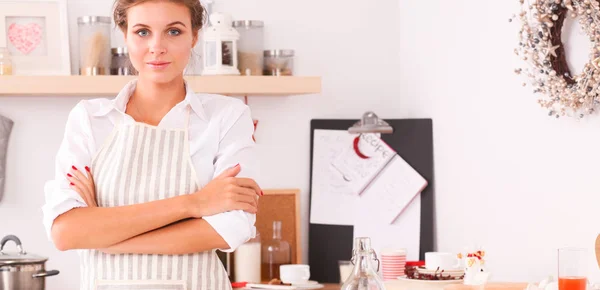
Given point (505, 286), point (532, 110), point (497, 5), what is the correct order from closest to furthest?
point (505, 286) → point (532, 110) → point (497, 5)

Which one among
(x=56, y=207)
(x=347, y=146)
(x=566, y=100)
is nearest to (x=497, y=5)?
(x=566, y=100)

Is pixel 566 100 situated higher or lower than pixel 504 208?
higher

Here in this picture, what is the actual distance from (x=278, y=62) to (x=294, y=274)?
0.79 m

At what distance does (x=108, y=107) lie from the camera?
1962 mm

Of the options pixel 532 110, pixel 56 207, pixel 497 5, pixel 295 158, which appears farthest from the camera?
pixel 295 158

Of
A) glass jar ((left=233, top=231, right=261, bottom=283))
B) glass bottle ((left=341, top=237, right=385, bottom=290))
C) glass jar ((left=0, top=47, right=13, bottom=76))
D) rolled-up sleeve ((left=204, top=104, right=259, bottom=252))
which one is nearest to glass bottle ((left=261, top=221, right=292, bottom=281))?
glass jar ((left=233, top=231, right=261, bottom=283))

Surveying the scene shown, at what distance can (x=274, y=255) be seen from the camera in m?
3.70

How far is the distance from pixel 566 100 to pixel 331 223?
1.39 metres

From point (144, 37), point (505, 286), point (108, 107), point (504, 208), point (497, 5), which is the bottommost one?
point (505, 286)

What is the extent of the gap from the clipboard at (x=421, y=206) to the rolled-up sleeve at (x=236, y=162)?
1.68 meters

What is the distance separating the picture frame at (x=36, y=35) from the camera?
3434 mm

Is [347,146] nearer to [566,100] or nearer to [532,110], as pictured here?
[532,110]

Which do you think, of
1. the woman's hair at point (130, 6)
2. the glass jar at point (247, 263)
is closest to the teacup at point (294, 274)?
the glass jar at point (247, 263)

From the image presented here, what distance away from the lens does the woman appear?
1891 millimetres
